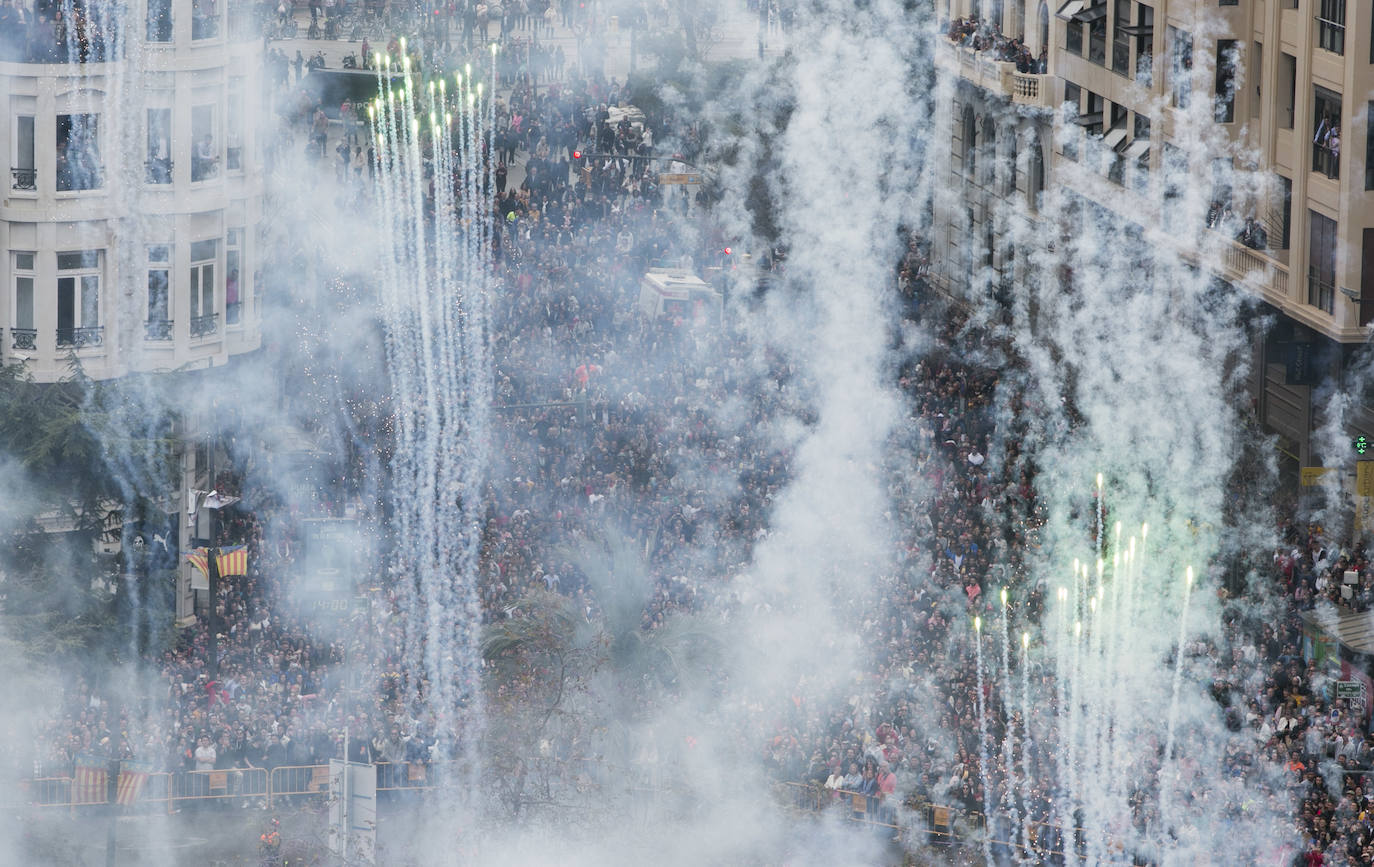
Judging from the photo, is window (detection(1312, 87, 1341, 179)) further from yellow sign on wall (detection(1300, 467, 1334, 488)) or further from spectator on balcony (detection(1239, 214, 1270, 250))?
yellow sign on wall (detection(1300, 467, 1334, 488))

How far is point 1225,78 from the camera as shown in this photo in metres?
43.9

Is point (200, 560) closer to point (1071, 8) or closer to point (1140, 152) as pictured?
point (1140, 152)

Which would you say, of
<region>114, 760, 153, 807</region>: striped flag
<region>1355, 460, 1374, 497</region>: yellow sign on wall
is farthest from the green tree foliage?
<region>1355, 460, 1374, 497</region>: yellow sign on wall

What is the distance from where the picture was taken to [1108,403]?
4438 centimetres

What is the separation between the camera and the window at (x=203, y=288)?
43594mm

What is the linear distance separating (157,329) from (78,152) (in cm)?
310

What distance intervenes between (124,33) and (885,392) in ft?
48.2

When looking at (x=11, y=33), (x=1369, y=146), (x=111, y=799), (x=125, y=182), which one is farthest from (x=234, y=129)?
(x=1369, y=146)

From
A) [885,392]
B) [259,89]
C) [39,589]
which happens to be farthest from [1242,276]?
[39,589]

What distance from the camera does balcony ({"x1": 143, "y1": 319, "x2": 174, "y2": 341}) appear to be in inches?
1697

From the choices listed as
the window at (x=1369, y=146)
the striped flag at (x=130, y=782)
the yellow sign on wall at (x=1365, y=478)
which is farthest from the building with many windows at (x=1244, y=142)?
the striped flag at (x=130, y=782)

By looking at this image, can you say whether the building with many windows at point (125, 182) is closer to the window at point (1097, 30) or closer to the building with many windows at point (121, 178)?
the building with many windows at point (121, 178)

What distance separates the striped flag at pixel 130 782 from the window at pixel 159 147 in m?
10.1

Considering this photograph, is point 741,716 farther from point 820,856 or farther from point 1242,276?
point 1242,276
